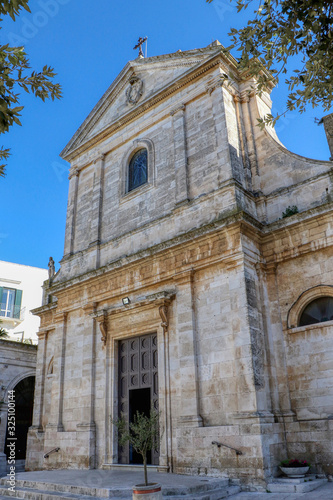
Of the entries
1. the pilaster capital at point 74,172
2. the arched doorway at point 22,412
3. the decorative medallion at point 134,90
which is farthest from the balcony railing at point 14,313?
the decorative medallion at point 134,90

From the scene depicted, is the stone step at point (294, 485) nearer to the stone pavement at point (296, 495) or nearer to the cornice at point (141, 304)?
the stone pavement at point (296, 495)

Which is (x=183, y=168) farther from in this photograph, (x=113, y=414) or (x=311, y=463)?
(x=311, y=463)

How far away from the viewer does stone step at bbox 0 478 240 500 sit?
26.7 ft

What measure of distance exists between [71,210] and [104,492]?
36.5ft

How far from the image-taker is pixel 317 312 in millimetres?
10531

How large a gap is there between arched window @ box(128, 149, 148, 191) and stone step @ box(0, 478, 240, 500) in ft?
30.9

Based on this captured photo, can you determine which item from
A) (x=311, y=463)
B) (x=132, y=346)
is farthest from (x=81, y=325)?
(x=311, y=463)

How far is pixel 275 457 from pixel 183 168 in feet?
26.7

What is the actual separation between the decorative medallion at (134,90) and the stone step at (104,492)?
41.2 feet

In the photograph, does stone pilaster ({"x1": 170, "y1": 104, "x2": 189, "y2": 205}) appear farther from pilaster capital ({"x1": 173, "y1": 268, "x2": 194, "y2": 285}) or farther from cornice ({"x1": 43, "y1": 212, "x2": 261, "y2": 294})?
pilaster capital ({"x1": 173, "y1": 268, "x2": 194, "y2": 285})

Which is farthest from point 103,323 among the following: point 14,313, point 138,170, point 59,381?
point 14,313

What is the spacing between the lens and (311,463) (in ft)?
31.2

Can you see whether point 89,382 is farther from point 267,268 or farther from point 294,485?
point 294,485

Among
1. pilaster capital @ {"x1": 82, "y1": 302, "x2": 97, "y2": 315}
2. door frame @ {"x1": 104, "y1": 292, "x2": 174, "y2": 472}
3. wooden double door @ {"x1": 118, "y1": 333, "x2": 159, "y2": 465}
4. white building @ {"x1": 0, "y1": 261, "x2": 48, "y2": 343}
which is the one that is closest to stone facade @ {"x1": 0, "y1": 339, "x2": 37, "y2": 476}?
white building @ {"x1": 0, "y1": 261, "x2": 48, "y2": 343}
